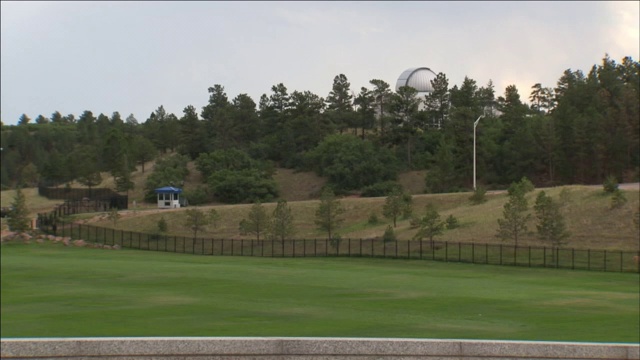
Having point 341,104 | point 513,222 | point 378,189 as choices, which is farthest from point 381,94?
point 513,222

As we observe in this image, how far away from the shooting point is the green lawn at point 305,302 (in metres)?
20.9

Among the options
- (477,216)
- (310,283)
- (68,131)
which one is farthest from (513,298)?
(68,131)

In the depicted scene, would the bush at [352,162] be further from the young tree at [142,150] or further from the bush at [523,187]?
the bush at [523,187]

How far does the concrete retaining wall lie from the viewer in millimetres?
14148

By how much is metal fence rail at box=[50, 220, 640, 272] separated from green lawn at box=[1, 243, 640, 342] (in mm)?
8757

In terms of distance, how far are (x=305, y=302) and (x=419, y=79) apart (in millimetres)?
131004

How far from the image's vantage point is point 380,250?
2549 inches

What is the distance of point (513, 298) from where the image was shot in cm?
3117

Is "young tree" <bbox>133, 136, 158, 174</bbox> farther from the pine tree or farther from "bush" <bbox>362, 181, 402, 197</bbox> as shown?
the pine tree

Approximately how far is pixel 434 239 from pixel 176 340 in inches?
2209

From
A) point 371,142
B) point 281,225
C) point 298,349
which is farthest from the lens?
point 371,142

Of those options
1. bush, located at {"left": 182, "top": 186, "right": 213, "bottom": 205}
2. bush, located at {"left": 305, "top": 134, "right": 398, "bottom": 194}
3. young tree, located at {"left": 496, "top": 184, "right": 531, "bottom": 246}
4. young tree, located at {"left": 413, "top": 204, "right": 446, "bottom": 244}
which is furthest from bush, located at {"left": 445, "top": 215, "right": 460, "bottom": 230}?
bush, located at {"left": 182, "top": 186, "right": 213, "bottom": 205}

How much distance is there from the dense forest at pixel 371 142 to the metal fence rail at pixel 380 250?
35.7 metres

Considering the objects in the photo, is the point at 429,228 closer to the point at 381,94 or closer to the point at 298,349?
the point at 298,349
